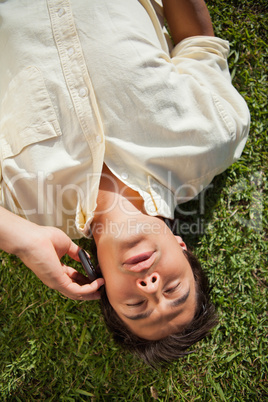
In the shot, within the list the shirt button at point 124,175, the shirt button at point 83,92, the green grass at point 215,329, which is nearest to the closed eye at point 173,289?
the shirt button at point 124,175

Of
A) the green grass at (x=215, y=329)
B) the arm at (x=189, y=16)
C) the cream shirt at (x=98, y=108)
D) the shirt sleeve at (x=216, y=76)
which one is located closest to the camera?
the cream shirt at (x=98, y=108)

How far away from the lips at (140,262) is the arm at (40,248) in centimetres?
38

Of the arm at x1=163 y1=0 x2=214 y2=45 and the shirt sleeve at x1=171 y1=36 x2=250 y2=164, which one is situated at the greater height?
the arm at x1=163 y1=0 x2=214 y2=45

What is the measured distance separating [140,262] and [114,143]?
83 cm

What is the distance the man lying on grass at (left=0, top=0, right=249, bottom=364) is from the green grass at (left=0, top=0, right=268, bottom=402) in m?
0.74

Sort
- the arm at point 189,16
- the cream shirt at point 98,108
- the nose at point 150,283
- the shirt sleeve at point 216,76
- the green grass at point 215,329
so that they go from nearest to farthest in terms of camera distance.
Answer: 1. the nose at point 150,283
2. the cream shirt at point 98,108
3. the shirt sleeve at point 216,76
4. the arm at point 189,16
5. the green grass at point 215,329

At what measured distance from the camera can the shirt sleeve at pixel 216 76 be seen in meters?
2.35

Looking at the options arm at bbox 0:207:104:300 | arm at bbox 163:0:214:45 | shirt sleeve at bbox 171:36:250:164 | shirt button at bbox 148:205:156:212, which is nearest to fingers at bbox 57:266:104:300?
arm at bbox 0:207:104:300

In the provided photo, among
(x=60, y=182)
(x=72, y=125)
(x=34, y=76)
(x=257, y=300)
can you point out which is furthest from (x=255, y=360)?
(x=34, y=76)

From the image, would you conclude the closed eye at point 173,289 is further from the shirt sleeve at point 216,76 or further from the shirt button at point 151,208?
the shirt sleeve at point 216,76

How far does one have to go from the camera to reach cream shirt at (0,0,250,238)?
2.24 meters

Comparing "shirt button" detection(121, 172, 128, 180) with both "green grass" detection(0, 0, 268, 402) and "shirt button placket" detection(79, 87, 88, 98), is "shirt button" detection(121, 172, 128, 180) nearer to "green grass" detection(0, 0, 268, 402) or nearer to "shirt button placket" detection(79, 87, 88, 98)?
"shirt button placket" detection(79, 87, 88, 98)

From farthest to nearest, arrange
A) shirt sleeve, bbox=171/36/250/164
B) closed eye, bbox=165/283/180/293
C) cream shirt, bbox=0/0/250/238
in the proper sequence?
shirt sleeve, bbox=171/36/250/164, cream shirt, bbox=0/0/250/238, closed eye, bbox=165/283/180/293

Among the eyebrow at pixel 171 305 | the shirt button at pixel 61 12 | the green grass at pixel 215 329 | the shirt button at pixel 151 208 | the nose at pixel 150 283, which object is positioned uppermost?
the shirt button at pixel 61 12
